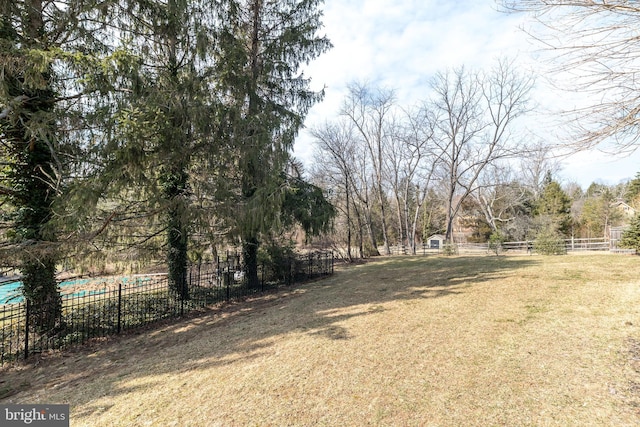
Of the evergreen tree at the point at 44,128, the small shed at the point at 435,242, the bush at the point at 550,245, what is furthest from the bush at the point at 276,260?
the small shed at the point at 435,242

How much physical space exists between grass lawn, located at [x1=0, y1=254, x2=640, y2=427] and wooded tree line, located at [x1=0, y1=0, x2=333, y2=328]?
2.38 m

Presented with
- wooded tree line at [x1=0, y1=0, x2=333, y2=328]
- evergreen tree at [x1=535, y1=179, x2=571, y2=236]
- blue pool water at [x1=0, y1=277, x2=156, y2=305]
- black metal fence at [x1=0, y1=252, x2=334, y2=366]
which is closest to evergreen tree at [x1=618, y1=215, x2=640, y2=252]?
evergreen tree at [x1=535, y1=179, x2=571, y2=236]

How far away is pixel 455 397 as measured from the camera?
3059 mm

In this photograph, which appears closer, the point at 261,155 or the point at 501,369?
the point at 501,369

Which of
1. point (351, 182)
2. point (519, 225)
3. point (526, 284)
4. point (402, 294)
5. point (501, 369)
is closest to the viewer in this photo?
point (501, 369)

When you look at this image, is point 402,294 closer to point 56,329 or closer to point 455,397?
point 455,397

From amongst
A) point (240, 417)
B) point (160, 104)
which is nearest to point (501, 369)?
point (240, 417)

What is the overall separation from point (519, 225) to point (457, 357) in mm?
29448

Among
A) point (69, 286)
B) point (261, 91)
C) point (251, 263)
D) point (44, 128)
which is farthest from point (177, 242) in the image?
point (69, 286)

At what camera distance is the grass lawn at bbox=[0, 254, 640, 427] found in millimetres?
2908

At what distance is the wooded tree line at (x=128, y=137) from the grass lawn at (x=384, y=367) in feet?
7.80

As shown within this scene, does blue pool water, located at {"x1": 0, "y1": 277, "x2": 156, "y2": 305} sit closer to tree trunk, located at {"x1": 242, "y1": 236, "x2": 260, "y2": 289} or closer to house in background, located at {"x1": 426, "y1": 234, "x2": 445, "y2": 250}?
tree trunk, located at {"x1": 242, "y1": 236, "x2": 260, "y2": 289}

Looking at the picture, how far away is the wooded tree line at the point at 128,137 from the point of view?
552cm

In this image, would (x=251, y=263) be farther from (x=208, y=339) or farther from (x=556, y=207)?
(x=556, y=207)
